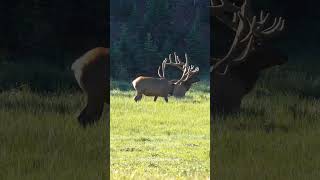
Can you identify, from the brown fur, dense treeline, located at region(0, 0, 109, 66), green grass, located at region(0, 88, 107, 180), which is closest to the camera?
green grass, located at region(0, 88, 107, 180)

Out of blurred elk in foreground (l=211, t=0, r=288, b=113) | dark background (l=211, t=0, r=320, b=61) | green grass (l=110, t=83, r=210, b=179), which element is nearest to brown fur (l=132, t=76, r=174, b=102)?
green grass (l=110, t=83, r=210, b=179)

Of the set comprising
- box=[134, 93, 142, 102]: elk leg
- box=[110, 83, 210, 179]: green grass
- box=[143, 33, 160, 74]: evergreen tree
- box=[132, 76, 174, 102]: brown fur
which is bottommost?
box=[110, 83, 210, 179]: green grass

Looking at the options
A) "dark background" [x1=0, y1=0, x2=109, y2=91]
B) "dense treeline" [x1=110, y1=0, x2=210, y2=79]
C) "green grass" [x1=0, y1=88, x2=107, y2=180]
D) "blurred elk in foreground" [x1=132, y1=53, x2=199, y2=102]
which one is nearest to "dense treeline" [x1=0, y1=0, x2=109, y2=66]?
"dark background" [x1=0, y1=0, x2=109, y2=91]

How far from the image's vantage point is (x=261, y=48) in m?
3.99

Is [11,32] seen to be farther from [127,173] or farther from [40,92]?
[127,173]

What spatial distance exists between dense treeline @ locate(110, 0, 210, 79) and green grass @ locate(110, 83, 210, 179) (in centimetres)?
23

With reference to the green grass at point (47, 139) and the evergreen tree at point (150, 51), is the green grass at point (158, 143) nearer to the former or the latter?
the green grass at point (47, 139)

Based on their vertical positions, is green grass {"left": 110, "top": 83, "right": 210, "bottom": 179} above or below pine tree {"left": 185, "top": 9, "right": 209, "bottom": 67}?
below

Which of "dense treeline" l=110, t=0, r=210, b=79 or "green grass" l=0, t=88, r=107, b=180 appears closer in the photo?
"green grass" l=0, t=88, r=107, b=180

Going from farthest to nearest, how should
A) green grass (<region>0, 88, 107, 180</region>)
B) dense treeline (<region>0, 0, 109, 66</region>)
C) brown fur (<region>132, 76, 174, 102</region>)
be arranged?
brown fur (<region>132, 76, 174, 102</region>) < dense treeline (<region>0, 0, 109, 66</region>) < green grass (<region>0, 88, 107, 180</region>)

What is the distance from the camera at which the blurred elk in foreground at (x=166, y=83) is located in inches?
157

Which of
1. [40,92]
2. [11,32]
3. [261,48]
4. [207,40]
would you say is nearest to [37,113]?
[40,92]

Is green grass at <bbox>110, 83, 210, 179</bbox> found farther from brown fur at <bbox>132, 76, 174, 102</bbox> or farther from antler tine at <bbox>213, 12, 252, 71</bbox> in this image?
antler tine at <bbox>213, 12, 252, 71</bbox>

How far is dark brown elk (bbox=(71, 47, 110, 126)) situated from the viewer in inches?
153
